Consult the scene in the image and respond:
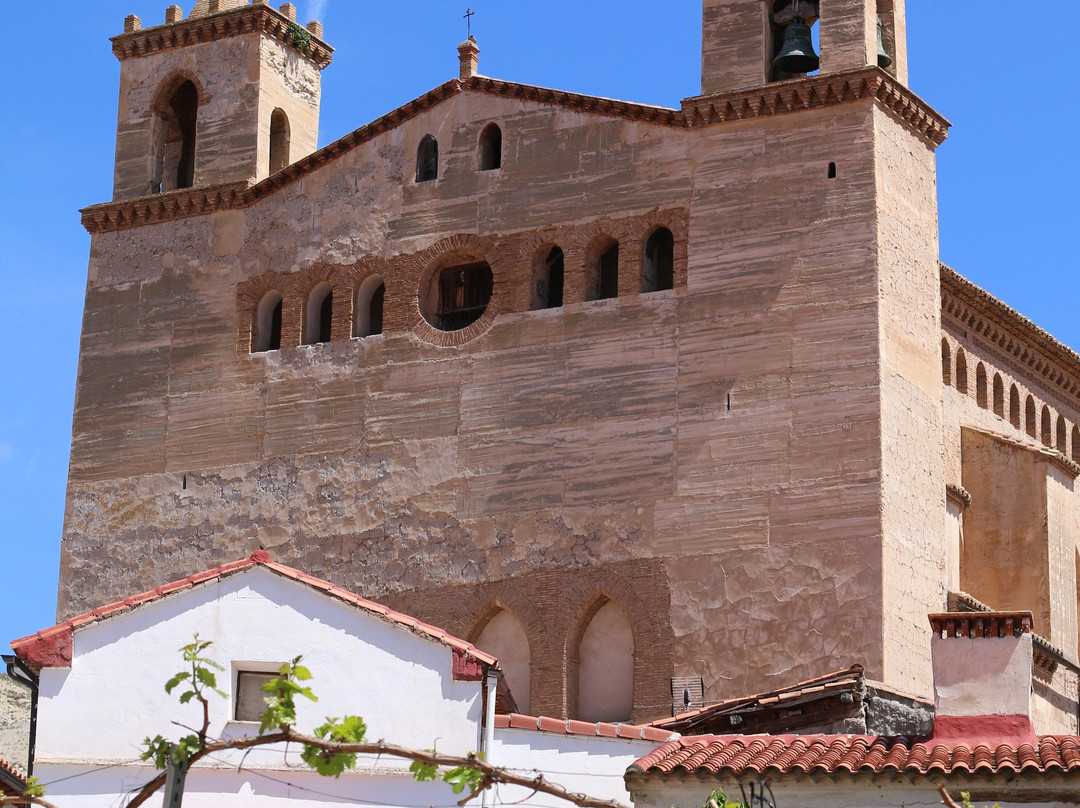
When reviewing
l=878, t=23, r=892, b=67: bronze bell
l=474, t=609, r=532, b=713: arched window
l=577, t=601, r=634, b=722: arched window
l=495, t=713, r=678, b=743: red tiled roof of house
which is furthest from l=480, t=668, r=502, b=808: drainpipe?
l=878, t=23, r=892, b=67: bronze bell

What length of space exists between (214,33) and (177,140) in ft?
5.21

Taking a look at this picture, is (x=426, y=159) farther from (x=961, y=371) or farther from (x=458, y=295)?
(x=961, y=371)

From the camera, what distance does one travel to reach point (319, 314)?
28.1 m

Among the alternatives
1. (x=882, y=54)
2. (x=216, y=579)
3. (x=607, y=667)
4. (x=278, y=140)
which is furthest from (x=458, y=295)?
(x=216, y=579)

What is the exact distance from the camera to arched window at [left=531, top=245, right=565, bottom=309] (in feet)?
86.7

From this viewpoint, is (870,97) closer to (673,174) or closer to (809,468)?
(673,174)

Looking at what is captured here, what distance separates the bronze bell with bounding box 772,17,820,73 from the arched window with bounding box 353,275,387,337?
563 centimetres

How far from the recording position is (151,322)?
1145 inches

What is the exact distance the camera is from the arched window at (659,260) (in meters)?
25.9

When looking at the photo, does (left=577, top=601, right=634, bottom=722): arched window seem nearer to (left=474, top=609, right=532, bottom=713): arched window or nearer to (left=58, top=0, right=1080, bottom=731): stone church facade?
(left=58, top=0, right=1080, bottom=731): stone church facade

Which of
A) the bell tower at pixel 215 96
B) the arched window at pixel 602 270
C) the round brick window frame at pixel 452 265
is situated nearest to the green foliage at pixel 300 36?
the bell tower at pixel 215 96

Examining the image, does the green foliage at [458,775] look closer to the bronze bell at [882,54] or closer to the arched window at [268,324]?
the bronze bell at [882,54]

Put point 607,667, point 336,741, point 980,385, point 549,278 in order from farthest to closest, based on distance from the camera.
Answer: point 980,385 → point 549,278 → point 607,667 → point 336,741

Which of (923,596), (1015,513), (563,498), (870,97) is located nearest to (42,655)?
(563,498)
